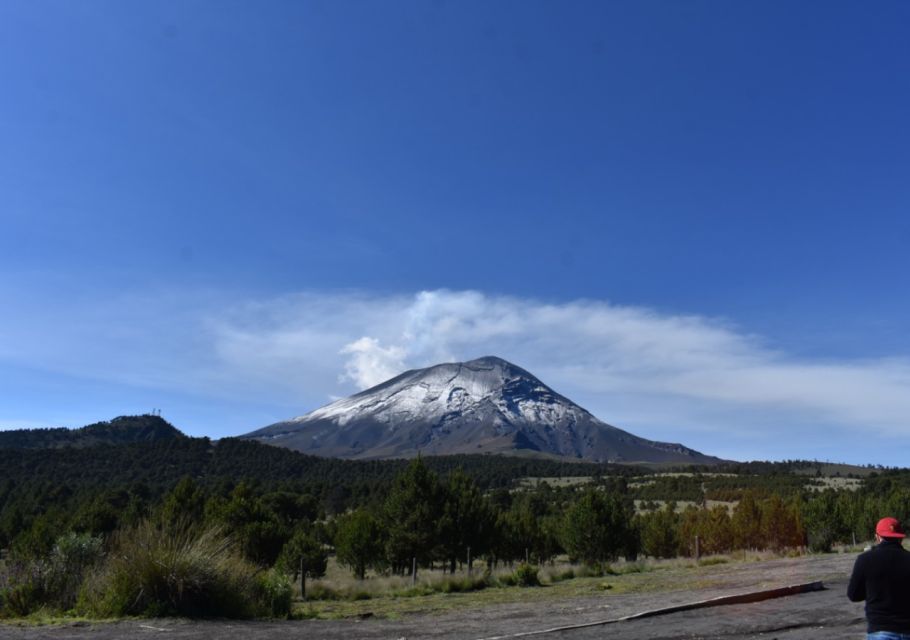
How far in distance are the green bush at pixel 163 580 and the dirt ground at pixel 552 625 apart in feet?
2.18

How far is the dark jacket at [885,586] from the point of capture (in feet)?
16.6

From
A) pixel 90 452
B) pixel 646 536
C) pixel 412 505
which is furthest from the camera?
pixel 90 452

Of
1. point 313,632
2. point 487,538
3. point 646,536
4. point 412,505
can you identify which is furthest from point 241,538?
point 646,536

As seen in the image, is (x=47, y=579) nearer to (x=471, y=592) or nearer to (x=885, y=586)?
(x=885, y=586)

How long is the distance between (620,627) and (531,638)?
2.09m

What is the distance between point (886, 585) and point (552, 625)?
22.4 ft

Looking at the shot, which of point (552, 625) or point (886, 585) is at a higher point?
point (886, 585)

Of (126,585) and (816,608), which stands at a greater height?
(126,585)

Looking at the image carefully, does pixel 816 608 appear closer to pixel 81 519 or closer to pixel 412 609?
pixel 412 609

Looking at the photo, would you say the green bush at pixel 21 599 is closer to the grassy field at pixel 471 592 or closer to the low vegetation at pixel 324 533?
the low vegetation at pixel 324 533

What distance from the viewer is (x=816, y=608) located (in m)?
12.5

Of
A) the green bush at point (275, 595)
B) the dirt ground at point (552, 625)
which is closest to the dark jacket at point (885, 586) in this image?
the dirt ground at point (552, 625)

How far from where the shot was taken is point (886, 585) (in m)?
5.14

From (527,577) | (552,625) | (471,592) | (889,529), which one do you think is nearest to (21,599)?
(552,625)
